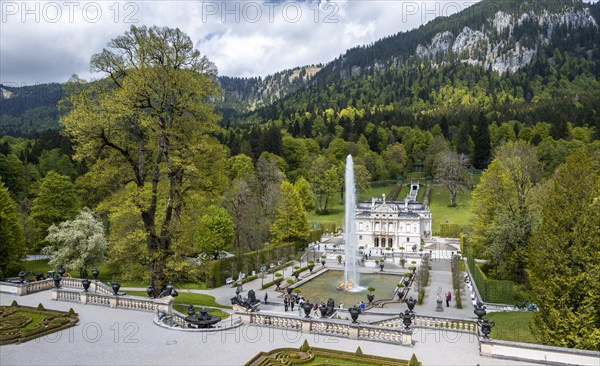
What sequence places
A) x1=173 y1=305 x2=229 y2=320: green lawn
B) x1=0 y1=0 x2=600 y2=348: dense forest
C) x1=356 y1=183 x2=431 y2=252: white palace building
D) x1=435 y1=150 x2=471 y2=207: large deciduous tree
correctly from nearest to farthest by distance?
1. x1=0 y1=0 x2=600 y2=348: dense forest
2. x1=173 y1=305 x2=229 y2=320: green lawn
3. x1=356 y1=183 x2=431 y2=252: white palace building
4. x1=435 y1=150 x2=471 y2=207: large deciduous tree

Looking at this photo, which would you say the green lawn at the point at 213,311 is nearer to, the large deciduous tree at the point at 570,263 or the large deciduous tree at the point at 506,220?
the large deciduous tree at the point at 570,263

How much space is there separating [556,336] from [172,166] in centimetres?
2240

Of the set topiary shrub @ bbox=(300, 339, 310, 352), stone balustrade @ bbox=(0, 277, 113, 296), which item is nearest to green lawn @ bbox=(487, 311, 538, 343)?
topiary shrub @ bbox=(300, 339, 310, 352)

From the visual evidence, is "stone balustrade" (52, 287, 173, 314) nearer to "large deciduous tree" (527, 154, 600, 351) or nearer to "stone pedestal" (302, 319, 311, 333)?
"stone pedestal" (302, 319, 311, 333)

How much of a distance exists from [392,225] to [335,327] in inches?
2433

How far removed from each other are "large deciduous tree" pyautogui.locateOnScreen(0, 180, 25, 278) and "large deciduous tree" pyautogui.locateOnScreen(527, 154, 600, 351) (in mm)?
46459

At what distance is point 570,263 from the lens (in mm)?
19875

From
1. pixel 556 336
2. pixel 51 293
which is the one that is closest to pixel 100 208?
pixel 51 293

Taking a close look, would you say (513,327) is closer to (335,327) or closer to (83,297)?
(335,327)

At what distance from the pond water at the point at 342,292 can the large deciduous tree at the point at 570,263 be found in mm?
20338

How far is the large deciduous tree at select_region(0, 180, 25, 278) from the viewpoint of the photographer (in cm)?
4228

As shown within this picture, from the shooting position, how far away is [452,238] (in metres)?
79.2

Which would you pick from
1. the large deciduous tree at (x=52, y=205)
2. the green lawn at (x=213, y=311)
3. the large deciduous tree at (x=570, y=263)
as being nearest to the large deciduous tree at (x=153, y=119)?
the green lawn at (x=213, y=311)

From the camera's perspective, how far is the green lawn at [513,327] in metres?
23.9
